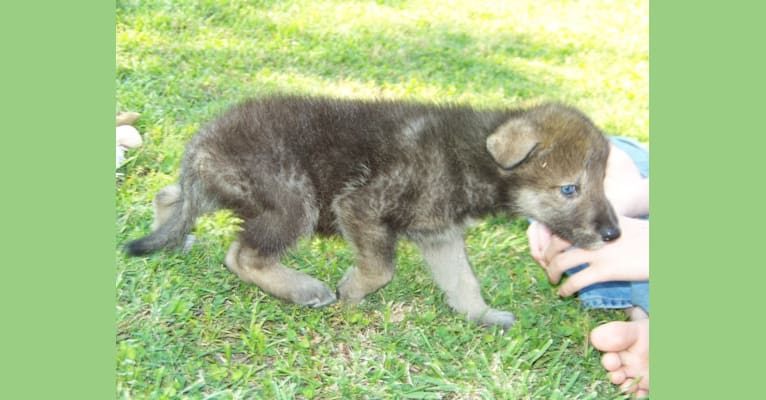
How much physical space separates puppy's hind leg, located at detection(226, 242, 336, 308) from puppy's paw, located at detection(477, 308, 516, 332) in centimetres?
71

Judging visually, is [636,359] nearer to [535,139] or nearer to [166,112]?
[535,139]

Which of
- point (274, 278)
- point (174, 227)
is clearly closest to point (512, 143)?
point (274, 278)

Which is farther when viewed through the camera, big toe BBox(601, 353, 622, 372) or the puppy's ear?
the puppy's ear

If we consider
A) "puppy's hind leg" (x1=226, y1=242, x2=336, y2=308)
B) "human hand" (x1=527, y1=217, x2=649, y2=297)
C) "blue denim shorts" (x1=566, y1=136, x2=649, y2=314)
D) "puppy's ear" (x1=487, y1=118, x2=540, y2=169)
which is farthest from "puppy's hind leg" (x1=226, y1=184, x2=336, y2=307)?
"blue denim shorts" (x1=566, y1=136, x2=649, y2=314)

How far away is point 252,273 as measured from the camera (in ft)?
11.9

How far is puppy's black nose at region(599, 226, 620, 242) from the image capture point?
11.9ft

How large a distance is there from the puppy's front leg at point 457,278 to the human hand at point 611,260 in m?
0.35

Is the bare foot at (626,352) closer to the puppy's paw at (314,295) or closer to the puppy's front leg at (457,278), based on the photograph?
the puppy's front leg at (457,278)

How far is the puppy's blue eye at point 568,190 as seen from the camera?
370 centimetres

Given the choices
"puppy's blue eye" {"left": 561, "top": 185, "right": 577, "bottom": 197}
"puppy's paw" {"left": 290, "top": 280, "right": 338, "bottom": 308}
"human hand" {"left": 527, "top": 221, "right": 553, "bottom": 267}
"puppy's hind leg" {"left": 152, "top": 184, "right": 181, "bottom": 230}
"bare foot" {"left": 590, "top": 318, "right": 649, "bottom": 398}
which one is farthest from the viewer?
"human hand" {"left": 527, "top": 221, "right": 553, "bottom": 267}

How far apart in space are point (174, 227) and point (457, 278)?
53.7 inches

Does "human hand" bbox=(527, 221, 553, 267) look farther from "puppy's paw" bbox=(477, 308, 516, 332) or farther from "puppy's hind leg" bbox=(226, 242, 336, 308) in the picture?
"puppy's hind leg" bbox=(226, 242, 336, 308)

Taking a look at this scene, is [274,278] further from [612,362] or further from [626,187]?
[626,187]

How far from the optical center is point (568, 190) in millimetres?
3713
